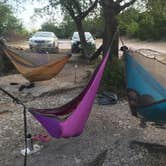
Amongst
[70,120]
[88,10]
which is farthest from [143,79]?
[88,10]

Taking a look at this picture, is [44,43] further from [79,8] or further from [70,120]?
[70,120]

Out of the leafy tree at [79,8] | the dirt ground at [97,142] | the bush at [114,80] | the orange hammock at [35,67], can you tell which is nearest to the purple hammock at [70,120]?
the dirt ground at [97,142]

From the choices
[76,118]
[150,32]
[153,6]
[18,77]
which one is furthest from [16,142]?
[150,32]

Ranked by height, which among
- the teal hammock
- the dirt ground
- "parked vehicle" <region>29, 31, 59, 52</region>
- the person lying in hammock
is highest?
the teal hammock

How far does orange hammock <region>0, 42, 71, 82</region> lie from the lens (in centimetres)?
635

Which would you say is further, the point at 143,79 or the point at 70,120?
the point at 143,79

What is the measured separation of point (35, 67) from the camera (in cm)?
652

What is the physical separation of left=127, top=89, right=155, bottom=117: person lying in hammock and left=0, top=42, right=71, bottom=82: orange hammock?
2449 mm

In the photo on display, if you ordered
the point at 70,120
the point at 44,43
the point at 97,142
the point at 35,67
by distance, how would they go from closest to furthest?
the point at 70,120, the point at 97,142, the point at 35,67, the point at 44,43

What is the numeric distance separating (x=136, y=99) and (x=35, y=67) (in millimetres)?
2873

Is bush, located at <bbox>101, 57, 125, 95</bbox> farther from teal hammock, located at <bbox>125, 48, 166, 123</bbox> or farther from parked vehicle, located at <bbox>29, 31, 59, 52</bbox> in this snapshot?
parked vehicle, located at <bbox>29, 31, 59, 52</bbox>

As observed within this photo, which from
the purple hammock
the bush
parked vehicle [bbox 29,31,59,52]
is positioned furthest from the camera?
parked vehicle [bbox 29,31,59,52]

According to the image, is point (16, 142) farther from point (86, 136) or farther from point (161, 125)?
point (161, 125)

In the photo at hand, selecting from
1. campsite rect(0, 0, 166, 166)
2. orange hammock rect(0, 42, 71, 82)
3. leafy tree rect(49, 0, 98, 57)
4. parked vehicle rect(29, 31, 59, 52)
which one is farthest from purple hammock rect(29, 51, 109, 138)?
parked vehicle rect(29, 31, 59, 52)
